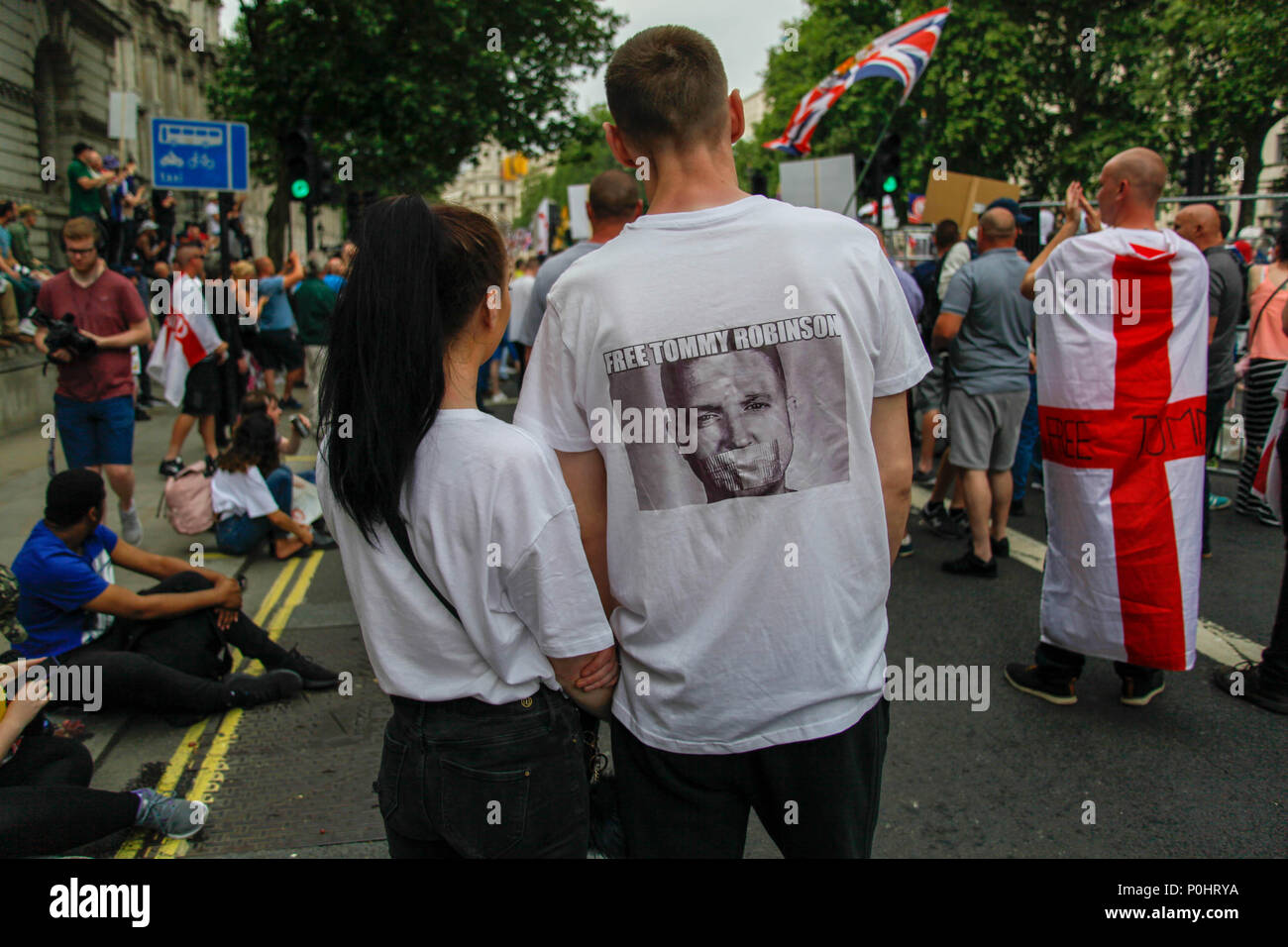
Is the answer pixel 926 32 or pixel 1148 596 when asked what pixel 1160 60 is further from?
pixel 1148 596

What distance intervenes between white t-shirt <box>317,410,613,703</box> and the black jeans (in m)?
0.05

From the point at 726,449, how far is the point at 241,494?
5909 millimetres

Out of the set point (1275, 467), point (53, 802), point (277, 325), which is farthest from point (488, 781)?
point (277, 325)

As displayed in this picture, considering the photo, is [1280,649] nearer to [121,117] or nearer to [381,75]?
[121,117]

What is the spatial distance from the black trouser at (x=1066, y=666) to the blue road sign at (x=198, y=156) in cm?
766

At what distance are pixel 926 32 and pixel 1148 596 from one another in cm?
→ 1059

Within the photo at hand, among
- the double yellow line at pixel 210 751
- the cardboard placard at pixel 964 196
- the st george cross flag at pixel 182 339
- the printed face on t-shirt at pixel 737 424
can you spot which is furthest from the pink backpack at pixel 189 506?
the cardboard placard at pixel 964 196

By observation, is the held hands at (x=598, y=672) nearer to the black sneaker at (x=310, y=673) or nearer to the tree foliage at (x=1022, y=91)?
the black sneaker at (x=310, y=673)

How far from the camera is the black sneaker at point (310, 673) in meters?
4.70

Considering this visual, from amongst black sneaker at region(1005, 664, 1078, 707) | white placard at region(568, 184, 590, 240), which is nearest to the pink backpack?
black sneaker at region(1005, 664, 1078, 707)

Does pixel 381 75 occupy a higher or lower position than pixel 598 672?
higher

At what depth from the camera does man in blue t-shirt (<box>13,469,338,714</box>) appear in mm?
4121

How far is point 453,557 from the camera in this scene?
1693 millimetres

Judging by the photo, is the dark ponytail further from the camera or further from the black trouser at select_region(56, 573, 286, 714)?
the camera
